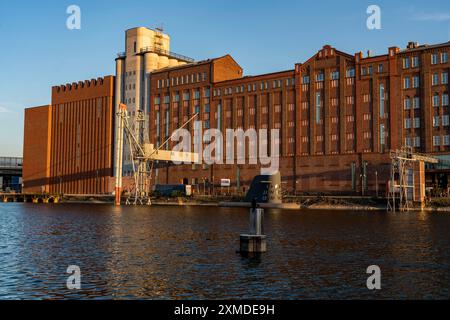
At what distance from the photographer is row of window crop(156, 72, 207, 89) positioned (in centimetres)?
16088

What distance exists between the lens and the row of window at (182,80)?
161m

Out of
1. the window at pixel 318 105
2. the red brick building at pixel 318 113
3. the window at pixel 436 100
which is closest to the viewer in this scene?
the window at pixel 436 100

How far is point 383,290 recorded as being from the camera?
23.5 meters

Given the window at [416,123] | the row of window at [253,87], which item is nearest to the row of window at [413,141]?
the window at [416,123]

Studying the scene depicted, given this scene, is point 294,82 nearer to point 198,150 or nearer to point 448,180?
point 198,150

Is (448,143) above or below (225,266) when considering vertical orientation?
above

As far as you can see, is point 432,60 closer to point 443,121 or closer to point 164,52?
point 443,121

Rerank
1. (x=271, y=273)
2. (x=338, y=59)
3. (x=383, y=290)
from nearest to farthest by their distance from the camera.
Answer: (x=383, y=290) < (x=271, y=273) < (x=338, y=59)

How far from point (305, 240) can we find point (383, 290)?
2189 cm

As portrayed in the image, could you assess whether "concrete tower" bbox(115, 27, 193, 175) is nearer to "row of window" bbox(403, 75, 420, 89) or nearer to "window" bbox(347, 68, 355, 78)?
"window" bbox(347, 68, 355, 78)

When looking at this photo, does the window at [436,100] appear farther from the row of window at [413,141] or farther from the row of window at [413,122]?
the row of window at [413,141]

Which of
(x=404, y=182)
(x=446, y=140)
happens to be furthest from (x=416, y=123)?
(x=404, y=182)

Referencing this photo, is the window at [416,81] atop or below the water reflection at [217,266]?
atop
